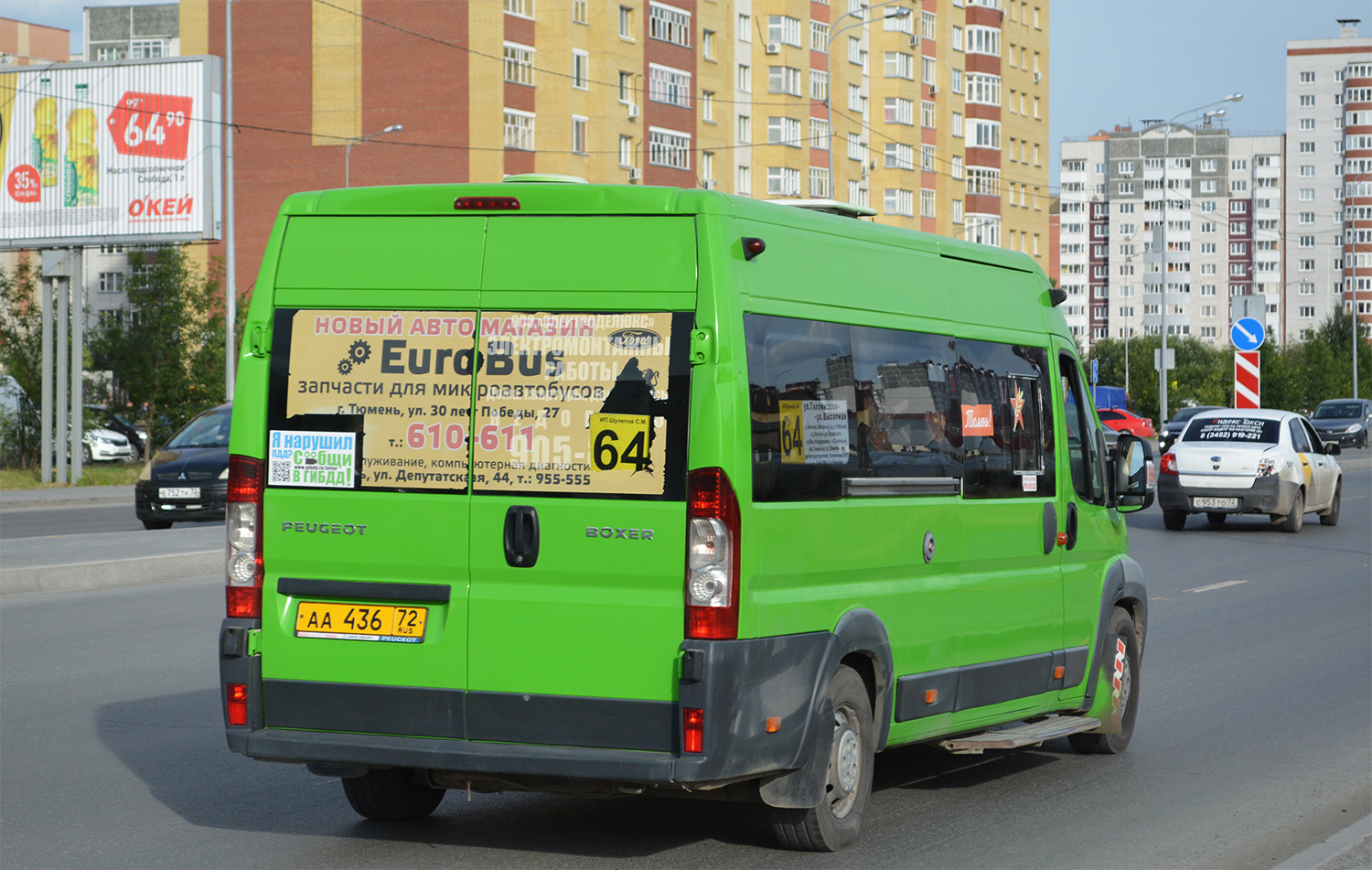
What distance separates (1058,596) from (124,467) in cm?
3672

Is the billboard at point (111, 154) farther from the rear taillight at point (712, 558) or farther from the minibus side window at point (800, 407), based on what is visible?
the rear taillight at point (712, 558)

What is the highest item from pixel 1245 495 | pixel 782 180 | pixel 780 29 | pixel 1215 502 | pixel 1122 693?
pixel 780 29

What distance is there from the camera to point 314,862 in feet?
20.1

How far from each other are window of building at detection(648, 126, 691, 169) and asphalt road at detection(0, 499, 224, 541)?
4808 cm

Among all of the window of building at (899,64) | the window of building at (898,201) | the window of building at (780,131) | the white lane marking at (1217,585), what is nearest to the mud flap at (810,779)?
the white lane marking at (1217,585)

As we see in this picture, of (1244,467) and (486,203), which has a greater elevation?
(486,203)

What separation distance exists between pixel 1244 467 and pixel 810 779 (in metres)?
18.6

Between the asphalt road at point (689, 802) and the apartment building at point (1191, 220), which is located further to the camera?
the apartment building at point (1191, 220)

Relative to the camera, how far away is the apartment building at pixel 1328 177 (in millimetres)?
162125

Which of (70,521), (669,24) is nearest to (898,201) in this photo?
(669,24)

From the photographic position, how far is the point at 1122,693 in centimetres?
855

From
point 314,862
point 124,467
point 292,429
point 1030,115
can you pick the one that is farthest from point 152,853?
point 1030,115

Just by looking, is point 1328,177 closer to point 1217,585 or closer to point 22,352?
point 22,352

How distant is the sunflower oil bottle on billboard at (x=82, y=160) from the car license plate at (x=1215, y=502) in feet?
84.4
